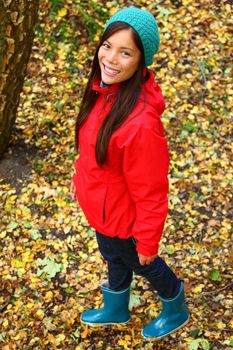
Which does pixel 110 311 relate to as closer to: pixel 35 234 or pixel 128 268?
pixel 128 268

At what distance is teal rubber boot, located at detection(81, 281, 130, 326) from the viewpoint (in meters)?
3.23

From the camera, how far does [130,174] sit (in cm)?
228

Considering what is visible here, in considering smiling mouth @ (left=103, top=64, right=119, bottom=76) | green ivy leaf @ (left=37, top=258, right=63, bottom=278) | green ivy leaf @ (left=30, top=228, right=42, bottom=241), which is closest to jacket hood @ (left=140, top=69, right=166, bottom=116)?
smiling mouth @ (left=103, top=64, right=119, bottom=76)

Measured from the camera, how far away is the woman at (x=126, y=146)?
7.07 ft

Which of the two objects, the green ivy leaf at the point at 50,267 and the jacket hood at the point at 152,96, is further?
the green ivy leaf at the point at 50,267

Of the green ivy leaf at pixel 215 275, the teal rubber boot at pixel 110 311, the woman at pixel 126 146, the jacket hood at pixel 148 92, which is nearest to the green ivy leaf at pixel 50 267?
the teal rubber boot at pixel 110 311

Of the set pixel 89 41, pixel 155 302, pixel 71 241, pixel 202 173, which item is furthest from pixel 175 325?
pixel 89 41

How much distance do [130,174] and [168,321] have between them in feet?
4.66

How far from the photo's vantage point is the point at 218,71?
193 inches

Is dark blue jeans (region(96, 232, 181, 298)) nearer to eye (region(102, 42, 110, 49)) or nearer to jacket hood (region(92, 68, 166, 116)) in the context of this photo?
jacket hood (region(92, 68, 166, 116))

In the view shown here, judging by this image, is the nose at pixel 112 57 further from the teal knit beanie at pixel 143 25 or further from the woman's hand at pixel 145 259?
the woman's hand at pixel 145 259

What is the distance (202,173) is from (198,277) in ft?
3.29

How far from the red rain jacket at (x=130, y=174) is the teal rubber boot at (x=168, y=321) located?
0.88 m

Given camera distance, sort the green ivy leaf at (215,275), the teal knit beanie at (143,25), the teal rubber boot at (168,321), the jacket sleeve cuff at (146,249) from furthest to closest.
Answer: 1. the green ivy leaf at (215,275)
2. the teal rubber boot at (168,321)
3. the jacket sleeve cuff at (146,249)
4. the teal knit beanie at (143,25)
